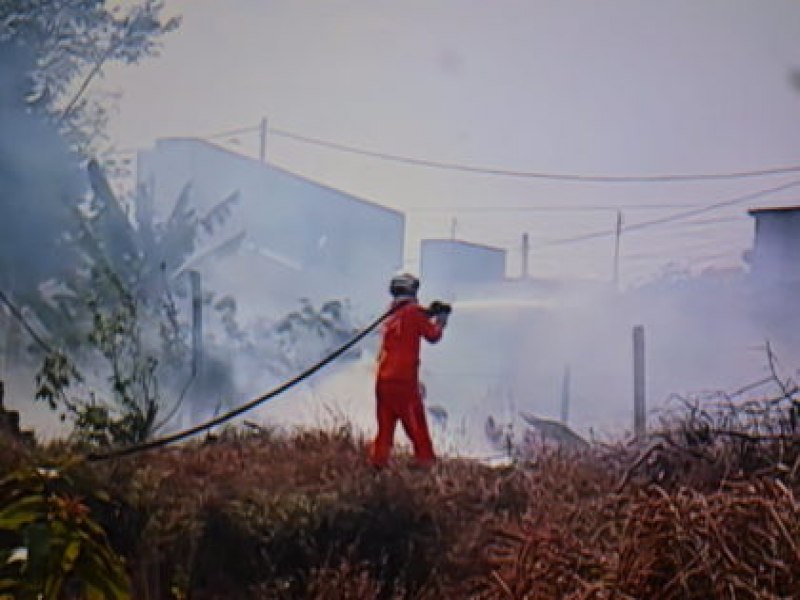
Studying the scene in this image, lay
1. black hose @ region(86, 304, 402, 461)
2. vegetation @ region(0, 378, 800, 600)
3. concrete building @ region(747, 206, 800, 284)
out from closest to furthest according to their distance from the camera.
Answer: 1. vegetation @ region(0, 378, 800, 600)
2. black hose @ region(86, 304, 402, 461)
3. concrete building @ region(747, 206, 800, 284)

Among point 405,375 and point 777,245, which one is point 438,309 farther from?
point 777,245

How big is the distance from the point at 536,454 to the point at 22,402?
603 cm

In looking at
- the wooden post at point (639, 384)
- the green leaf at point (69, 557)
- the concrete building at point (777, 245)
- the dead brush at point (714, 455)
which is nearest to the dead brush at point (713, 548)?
the dead brush at point (714, 455)

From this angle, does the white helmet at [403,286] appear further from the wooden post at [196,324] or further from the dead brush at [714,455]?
the wooden post at [196,324]

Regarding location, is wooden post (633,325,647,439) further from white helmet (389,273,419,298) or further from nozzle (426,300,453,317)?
white helmet (389,273,419,298)

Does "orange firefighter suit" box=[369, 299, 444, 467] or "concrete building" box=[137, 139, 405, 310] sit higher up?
"concrete building" box=[137, 139, 405, 310]

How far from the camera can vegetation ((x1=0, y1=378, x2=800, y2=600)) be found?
12.0 ft

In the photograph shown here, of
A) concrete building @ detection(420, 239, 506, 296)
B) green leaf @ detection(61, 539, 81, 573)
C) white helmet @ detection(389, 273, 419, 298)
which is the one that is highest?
concrete building @ detection(420, 239, 506, 296)

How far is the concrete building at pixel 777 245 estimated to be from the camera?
1014 centimetres

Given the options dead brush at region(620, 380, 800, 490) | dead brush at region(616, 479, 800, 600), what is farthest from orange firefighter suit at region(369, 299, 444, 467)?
dead brush at region(616, 479, 800, 600)

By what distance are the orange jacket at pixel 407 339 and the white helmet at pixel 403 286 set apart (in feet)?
0.25

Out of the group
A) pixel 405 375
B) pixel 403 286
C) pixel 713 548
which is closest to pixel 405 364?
pixel 405 375

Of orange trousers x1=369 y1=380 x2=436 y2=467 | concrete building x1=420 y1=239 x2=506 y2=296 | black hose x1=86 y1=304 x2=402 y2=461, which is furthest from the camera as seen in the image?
concrete building x1=420 y1=239 x2=506 y2=296

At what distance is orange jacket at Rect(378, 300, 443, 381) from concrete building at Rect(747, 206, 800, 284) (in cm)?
437
